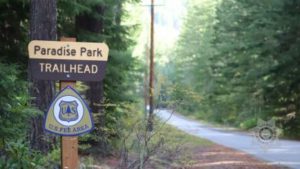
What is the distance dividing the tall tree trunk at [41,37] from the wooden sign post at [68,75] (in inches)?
81.8

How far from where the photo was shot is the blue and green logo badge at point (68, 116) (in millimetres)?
6652

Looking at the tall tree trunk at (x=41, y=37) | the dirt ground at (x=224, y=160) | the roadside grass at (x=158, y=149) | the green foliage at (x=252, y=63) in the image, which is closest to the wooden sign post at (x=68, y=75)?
the tall tree trunk at (x=41, y=37)

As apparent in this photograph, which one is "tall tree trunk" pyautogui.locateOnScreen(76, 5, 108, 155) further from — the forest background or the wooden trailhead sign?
the wooden trailhead sign

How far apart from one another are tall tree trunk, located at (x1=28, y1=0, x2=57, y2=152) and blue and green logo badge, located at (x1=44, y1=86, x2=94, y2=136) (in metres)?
2.23

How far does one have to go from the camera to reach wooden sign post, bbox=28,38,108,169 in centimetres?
668

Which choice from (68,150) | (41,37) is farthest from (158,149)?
(68,150)

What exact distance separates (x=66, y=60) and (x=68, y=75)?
190 millimetres

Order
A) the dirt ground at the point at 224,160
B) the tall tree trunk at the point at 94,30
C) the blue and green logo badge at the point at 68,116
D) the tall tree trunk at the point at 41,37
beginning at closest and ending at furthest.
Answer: the blue and green logo badge at the point at 68,116, the tall tree trunk at the point at 41,37, the dirt ground at the point at 224,160, the tall tree trunk at the point at 94,30

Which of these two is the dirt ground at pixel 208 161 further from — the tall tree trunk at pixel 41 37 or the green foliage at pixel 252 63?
the tall tree trunk at pixel 41 37

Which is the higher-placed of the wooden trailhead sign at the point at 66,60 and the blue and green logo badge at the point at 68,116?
the wooden trailhead sign at the point at 66,60

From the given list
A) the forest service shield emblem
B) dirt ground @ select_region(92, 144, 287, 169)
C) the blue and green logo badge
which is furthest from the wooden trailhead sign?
dirt ground @ select_region(92, 144, 287, 169)

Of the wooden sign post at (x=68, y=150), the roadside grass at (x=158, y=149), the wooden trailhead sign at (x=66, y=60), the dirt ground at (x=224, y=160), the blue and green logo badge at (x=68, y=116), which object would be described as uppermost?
the wooden trailhead sign at (x=66, y=60)

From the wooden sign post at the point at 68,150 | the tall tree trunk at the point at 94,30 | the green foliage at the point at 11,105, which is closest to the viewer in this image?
the wooden sign post at the point at 68,150

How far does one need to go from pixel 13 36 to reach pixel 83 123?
6945mm
